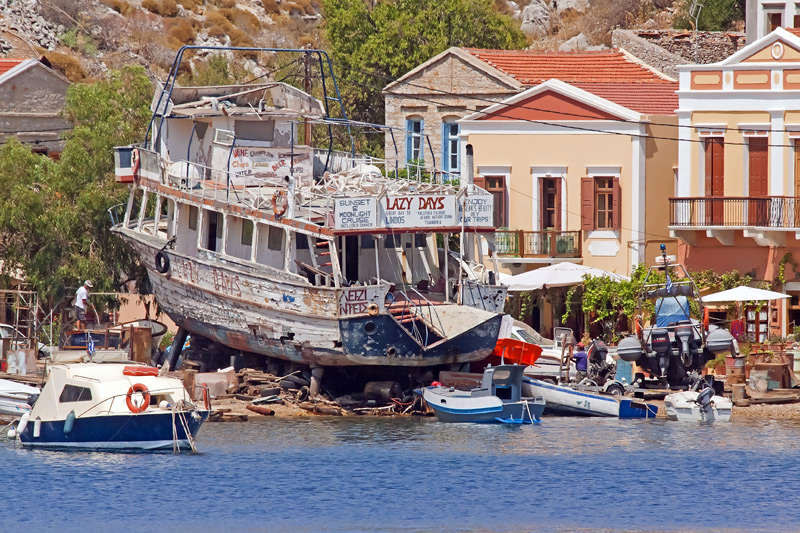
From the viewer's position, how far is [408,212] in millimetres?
37781

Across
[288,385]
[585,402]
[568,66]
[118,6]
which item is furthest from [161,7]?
[585,402]

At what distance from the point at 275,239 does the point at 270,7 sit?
180 feet

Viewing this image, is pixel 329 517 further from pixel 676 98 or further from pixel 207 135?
pixel 676 98

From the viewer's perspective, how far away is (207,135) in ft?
142

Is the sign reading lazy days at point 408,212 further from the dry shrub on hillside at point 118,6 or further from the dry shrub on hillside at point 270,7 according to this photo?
the dry shrub on hillside at point 270,7

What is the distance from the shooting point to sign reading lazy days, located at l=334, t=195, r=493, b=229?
37.2 m

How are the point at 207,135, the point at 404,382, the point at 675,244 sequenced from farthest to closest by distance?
the point at 675,244, the point at 207,135, the point at 404,382

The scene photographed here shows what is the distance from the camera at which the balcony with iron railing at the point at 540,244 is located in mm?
47969

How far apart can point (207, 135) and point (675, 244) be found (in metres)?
13.9

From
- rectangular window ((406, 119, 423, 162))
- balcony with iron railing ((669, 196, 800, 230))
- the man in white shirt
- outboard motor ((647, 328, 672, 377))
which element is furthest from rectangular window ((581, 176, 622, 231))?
the man in white shirt

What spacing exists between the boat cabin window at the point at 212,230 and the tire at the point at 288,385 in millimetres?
3550

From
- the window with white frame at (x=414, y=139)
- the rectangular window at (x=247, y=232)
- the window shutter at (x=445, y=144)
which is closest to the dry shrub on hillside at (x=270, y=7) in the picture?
the window with white frame at (x=414, y=139)

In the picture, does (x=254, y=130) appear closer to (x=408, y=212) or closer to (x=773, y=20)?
(x=408, y=212)

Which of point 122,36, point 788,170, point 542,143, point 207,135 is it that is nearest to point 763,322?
point 788,170
